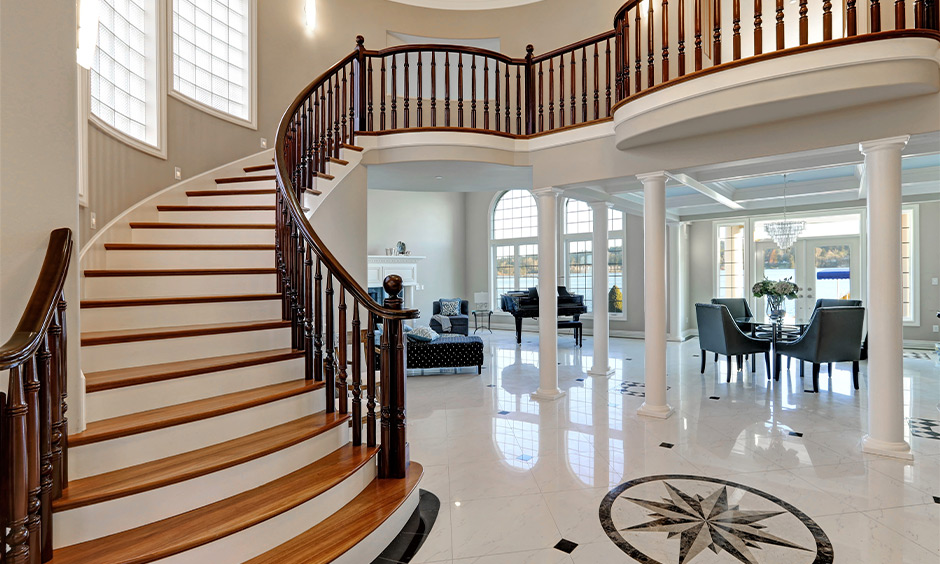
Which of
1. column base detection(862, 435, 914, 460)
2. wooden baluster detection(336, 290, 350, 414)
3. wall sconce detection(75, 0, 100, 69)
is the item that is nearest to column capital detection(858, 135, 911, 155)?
column base detection(862, 435, 914, 460)

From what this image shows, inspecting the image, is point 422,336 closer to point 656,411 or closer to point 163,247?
point 656,411

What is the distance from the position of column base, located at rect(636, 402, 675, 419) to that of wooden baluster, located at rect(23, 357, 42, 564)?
4.48 meters

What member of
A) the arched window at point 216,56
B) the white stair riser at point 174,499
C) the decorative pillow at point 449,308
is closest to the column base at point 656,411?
the white stair riser at point 174,499

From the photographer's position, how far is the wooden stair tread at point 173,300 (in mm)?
2834

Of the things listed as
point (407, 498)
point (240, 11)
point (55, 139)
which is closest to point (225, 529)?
point (407, 498)

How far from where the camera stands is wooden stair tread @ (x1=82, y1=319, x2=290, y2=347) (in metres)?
2.52

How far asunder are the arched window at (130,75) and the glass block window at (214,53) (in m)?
0.33

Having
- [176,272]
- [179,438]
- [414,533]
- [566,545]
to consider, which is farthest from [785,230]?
[179,438]

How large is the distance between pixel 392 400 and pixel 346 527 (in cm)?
72

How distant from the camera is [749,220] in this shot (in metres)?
9.79

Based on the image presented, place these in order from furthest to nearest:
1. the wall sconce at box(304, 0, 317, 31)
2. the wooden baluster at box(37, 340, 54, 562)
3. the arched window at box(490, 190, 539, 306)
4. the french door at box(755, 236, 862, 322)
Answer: the arched window at box(490, 190, 539, 306) < the french door at box(755, 236, 862, 322) < the wall sconce at box(304, 0, 317, 31) < the wooden baluster at box(37, 340, 54, 562)

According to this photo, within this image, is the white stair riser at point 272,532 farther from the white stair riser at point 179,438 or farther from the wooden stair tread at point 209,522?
the white stair riser at point 179,438

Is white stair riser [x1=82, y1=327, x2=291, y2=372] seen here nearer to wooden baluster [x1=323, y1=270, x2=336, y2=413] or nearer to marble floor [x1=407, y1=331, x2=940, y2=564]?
wooden baluster [x1=323, y1=270, x2=336, y2=413]

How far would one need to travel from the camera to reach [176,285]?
131 inches
